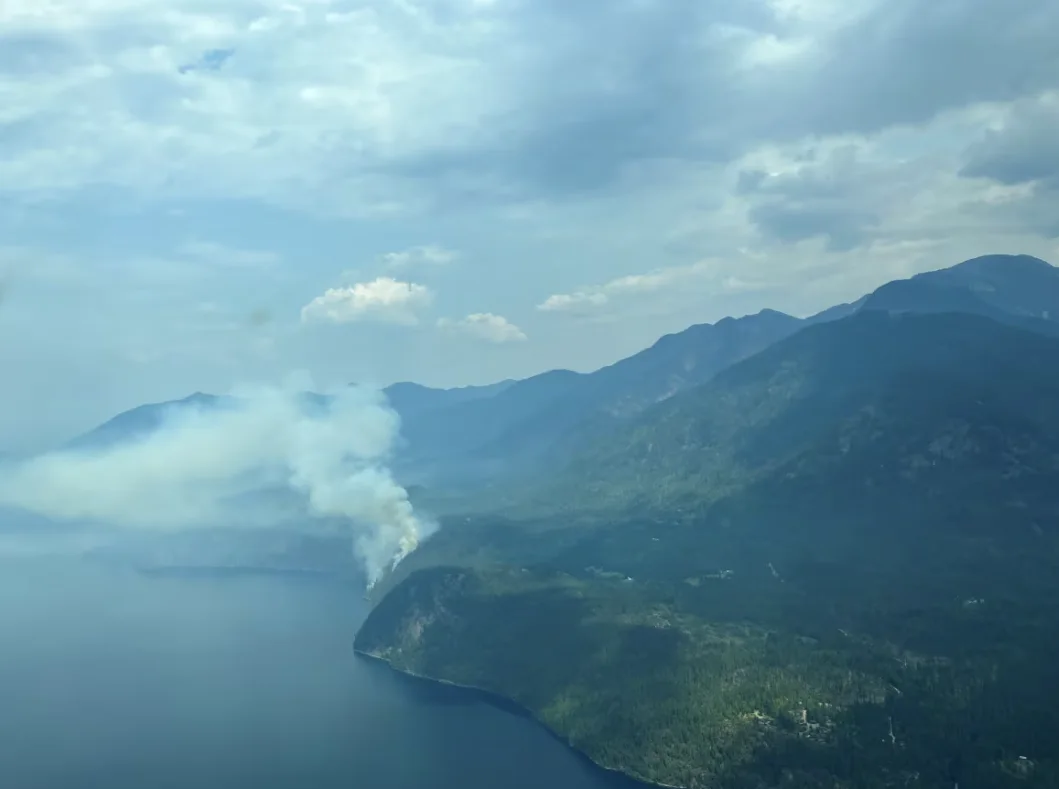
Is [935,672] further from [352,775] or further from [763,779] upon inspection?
[352,775]

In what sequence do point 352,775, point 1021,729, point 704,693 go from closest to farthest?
point 1021,729 < point 352,775 < point 704,693

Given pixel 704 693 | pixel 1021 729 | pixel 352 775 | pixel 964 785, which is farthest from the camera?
pixel 704 693

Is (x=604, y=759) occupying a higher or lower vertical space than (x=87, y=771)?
lower

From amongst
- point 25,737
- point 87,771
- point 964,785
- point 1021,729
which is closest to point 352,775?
point 87,771

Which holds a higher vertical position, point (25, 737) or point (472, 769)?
point (25, 737)

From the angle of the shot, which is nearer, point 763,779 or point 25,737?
point 763,779

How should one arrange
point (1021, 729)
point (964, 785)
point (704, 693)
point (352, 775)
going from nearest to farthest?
point (964, 785) → point (1021, 729) → point (352, 775) → point (704, 693)

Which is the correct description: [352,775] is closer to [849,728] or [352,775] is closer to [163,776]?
[163,776]

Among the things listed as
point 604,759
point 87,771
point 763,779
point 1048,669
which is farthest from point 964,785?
point 87,771

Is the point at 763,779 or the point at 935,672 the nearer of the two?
the point at 763,779
